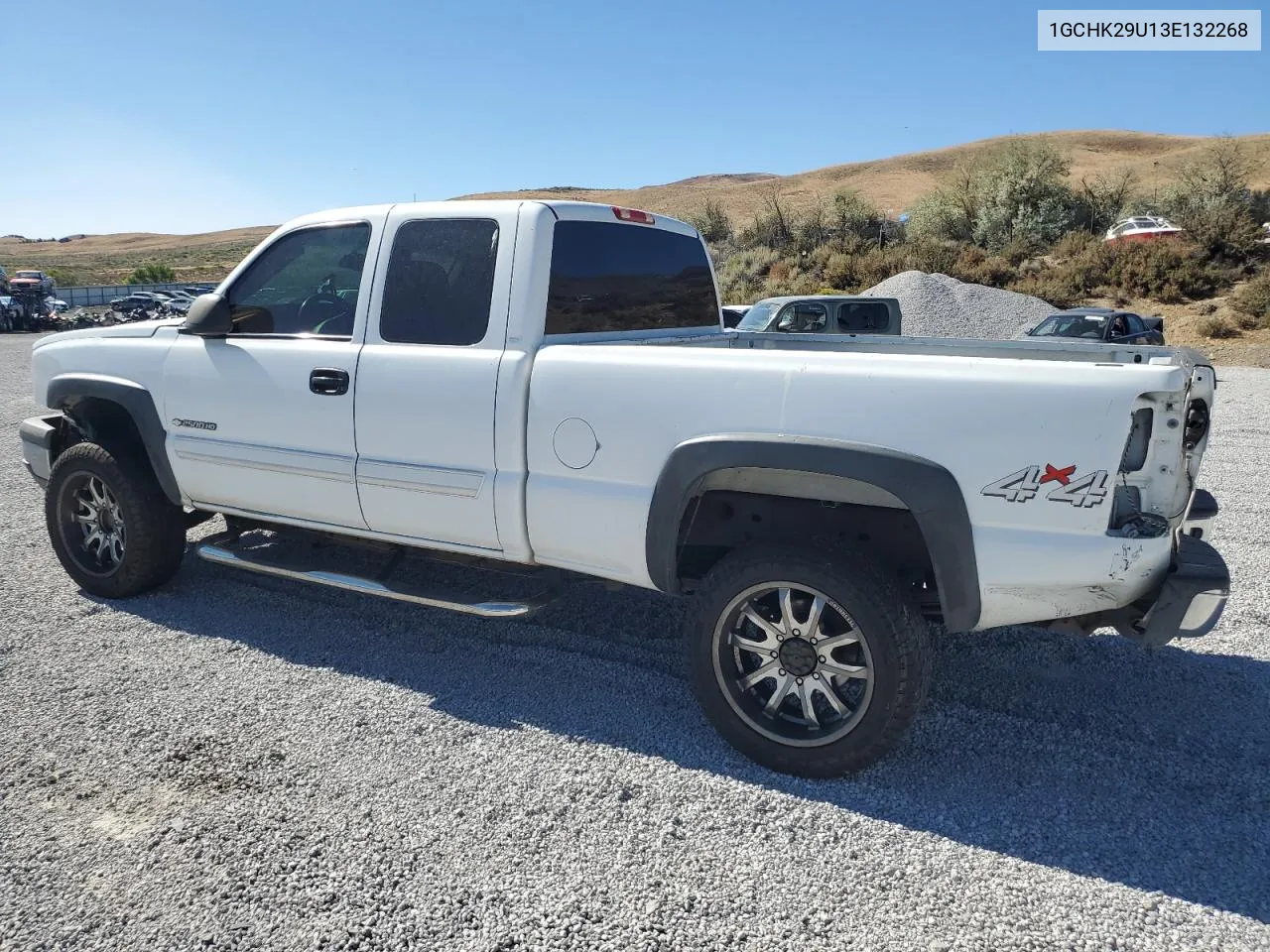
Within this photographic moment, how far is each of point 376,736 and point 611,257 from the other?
2317mm

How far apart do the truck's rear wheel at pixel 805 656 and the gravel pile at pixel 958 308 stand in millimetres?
17767

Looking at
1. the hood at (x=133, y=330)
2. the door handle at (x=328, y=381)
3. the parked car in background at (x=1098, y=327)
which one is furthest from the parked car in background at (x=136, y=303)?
the door handle at (x=328, y=381)

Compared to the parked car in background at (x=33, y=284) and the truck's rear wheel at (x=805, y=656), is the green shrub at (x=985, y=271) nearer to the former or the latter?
the truck's rear wheel at (x=805, y=656)

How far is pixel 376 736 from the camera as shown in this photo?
11.4ft

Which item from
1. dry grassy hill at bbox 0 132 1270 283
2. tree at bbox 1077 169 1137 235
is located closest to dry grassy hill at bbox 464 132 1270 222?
dry grassy hill at bbox 0 132 1270 283

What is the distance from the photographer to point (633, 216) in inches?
168

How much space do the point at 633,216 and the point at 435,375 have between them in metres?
1.30

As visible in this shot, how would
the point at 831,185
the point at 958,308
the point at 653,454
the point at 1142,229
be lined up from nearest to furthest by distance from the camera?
1. the point at 653,454
2. the point at 958,308
3. the point at 1142,229
4. the point at 831,185

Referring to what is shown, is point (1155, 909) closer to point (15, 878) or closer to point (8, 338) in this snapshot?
point (15, 878)

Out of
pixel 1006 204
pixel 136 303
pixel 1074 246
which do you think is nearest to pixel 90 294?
pixel 136 303

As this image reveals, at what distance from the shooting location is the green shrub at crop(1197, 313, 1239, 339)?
21.5 metres

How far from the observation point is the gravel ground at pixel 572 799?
2.52 m

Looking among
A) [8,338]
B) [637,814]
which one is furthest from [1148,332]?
[8,338]

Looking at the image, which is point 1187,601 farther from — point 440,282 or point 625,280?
point 440,282
